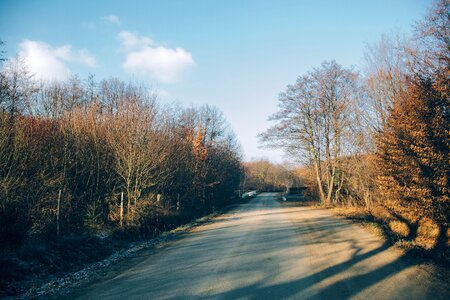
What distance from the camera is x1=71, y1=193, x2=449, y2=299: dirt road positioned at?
5473mm

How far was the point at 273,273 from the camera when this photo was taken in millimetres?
6680

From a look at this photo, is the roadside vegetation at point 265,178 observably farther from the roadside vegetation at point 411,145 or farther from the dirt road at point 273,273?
the dirt road at point 273,273

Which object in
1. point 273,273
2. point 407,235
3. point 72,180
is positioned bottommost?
point 407,235

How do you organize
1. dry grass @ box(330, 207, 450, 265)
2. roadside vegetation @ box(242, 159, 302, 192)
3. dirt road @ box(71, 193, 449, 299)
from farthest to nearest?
roadside vegetation @ box(242, 159, 302, 192) < dry grass @ box(330, 207, 450, 265) < dirt road @ box(71, 193, 449, 299)

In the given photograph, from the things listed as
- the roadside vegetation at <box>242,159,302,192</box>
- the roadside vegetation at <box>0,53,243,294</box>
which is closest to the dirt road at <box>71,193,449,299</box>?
the roadside vegetation at <box>0,53,243,294</box>

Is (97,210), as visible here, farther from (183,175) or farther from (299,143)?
(299,143)

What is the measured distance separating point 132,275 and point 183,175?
15.8 metres

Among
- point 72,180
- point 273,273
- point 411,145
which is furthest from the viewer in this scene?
point 72,180

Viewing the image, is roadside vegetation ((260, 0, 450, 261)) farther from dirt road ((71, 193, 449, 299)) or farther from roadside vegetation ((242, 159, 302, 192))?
roadside vegetation ((242, 159, 302, 192))

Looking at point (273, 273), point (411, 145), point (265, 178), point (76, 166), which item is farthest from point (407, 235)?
point (265, 178)

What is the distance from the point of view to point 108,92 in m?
35.5

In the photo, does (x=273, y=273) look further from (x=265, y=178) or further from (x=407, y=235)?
(x=265, y=178)

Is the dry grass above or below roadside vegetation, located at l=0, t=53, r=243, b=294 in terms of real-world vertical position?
below

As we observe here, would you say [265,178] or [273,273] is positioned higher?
[265,178]
